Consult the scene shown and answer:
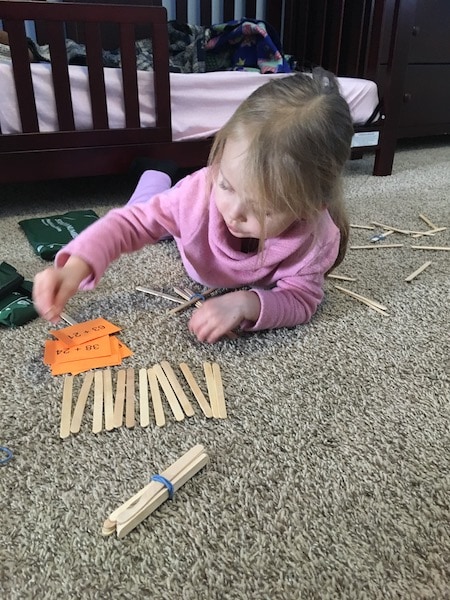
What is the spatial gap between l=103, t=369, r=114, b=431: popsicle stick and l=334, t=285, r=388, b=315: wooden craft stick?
0.45 metres

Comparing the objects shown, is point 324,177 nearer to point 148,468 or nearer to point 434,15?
point 148,468

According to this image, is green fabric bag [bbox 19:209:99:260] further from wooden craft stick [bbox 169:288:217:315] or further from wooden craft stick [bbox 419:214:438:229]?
wooden craft stick [bbox 419:214:438:229]

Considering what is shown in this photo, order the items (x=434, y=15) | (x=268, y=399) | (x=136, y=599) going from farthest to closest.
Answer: (x=434, y=15) < (x=268, y=399) < (x=136, y=599)

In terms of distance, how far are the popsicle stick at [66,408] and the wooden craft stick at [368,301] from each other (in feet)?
1.64

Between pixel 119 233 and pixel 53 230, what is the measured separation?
1.39 ft

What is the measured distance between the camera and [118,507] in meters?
0.48

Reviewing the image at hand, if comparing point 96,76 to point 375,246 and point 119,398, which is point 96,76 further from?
point 119,398

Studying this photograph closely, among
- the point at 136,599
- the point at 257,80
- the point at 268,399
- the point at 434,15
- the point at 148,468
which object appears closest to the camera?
the point at 136,599

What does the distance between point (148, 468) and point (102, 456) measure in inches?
2.1

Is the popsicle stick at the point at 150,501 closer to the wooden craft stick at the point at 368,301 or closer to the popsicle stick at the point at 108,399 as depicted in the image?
the popsicle stick at the point at 108,399

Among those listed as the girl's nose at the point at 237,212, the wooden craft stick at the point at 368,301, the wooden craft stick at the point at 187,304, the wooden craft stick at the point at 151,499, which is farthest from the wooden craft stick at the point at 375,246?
the wooden craft stick at the point at 151,499

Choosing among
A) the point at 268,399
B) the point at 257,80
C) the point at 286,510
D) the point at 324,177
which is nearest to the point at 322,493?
the point at 286,510

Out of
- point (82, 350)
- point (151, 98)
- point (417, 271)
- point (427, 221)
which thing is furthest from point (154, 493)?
point (151, 98)

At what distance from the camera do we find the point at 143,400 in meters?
0.62
